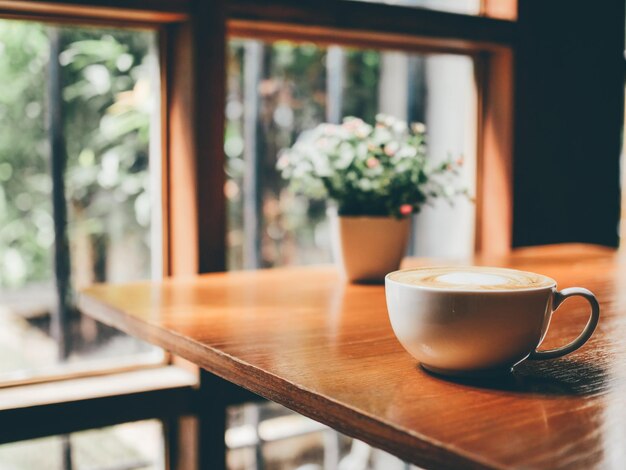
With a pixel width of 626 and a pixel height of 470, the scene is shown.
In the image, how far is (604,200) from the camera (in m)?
2.67

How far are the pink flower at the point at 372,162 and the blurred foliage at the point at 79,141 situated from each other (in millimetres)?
719

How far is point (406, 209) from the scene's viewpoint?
1.50m

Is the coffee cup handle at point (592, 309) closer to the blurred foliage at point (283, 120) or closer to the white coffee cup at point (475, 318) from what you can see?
the white coffee cup at point (475, 318)

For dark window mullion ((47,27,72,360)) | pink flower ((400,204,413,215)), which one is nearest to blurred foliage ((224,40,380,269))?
dark window mullion ((47,27,72,360))

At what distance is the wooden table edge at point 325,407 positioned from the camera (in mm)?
604

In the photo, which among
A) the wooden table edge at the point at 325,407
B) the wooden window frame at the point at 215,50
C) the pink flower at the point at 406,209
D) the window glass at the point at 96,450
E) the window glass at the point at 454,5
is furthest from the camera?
the window glass at the point at 454,5

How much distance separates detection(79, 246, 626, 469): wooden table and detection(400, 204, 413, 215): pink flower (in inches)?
6.9

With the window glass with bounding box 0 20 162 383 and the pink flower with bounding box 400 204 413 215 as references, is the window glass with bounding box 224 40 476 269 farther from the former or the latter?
the pink flower with bounding box 400 204 413 215

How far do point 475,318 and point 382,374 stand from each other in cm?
14

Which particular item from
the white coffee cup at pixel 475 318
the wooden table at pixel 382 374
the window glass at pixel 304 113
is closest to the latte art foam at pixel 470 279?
the white coffee cup at pixel 475 318

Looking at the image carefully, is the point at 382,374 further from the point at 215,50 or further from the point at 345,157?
the point at 215,50

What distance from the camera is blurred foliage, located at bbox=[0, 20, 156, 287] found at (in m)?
1.75

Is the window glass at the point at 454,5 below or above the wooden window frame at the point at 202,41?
above

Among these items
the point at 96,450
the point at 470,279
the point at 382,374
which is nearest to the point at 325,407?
the point at 382,374
